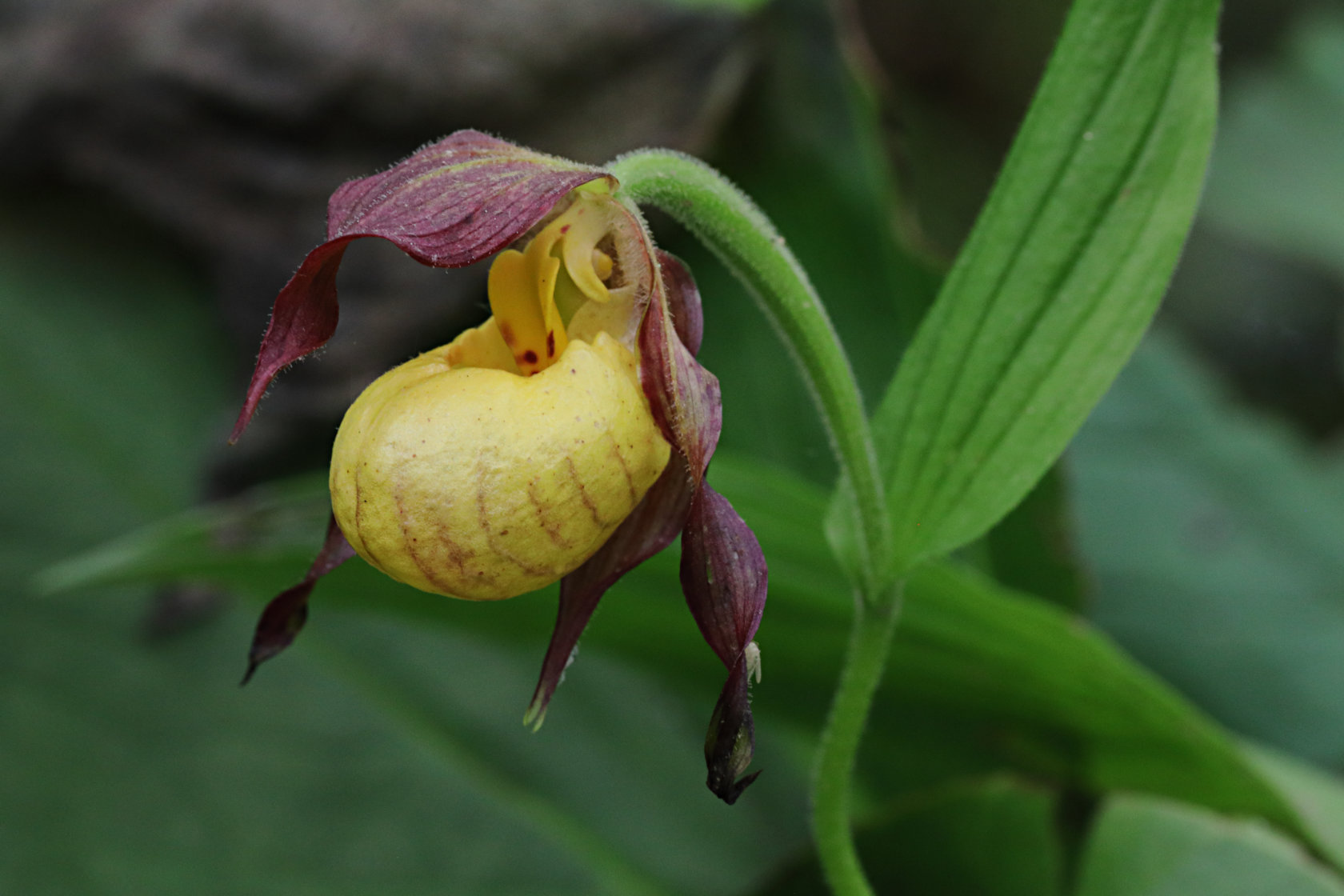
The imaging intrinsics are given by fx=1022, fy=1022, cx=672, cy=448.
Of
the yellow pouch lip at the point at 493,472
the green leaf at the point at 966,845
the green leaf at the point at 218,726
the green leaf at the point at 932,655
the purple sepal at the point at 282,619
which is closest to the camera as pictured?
the yellow pouch lip at the point at 493,472

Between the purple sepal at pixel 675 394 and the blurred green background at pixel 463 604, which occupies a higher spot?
the purple sepal at pixel 675 394

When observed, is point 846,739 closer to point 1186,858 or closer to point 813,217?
point 1186,858

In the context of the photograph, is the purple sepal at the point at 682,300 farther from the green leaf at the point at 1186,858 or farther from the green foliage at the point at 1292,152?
the green foliage at the point at 1292,152

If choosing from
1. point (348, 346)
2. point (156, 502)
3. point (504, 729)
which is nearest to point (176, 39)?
point (348, 346)

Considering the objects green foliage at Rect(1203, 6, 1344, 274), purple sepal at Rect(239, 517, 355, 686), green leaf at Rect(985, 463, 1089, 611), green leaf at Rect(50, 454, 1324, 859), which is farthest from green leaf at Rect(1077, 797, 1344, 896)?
green foliage at Rect(1203, 6, 1344, 274)

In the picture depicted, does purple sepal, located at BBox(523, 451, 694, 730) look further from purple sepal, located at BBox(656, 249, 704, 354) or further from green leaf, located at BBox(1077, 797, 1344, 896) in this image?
green leaf, located at BBox(1077, 797, 1344, 896)

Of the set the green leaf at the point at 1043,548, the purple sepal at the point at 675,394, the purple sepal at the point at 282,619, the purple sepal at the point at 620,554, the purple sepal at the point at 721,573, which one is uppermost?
the purple sepal at the point at 675,394

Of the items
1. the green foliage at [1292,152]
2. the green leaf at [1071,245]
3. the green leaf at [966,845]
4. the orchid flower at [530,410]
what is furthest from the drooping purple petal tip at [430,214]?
the green foliage at [1292,152]
